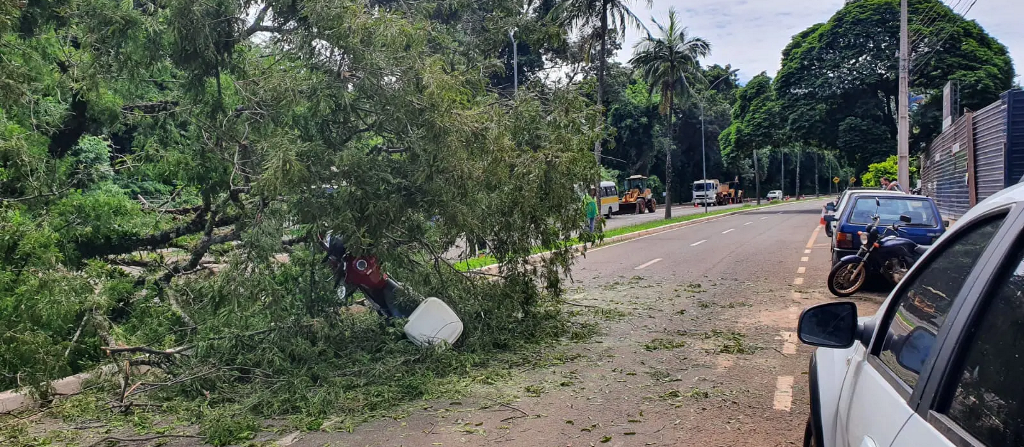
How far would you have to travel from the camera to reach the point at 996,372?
158 cm

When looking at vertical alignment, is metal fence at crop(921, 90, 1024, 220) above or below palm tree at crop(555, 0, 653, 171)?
below

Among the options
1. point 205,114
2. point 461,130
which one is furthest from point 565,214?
point 205,114

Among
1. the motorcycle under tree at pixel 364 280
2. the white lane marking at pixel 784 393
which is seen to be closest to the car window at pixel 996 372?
the white lane marking at pixel 784 393

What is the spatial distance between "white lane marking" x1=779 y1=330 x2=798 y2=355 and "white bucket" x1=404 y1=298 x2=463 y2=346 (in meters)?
3.19

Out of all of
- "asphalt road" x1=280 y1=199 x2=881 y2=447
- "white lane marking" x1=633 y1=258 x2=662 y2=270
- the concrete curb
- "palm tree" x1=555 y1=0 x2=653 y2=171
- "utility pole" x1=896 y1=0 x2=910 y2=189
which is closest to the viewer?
"asphalt road" x1=280 y1=199 x2=881 y2=447

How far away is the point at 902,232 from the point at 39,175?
11091 millimetres

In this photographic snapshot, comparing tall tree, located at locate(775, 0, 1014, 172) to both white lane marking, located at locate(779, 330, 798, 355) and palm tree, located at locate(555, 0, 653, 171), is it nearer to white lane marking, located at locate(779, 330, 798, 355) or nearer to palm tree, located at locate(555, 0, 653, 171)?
palm tree, located at locate(555, 0, 653, 171)

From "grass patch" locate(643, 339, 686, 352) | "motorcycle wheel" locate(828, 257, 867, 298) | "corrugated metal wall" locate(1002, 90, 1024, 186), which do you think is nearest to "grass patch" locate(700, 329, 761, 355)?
"grass patch" locate(643, 339, 686, 352)

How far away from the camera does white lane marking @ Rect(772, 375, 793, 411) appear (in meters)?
5.37

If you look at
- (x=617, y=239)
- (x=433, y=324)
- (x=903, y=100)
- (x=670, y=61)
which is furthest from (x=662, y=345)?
(x=670, y=61)

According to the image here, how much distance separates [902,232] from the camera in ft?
35.4

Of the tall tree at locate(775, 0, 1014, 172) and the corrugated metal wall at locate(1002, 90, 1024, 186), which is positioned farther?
the tall tree at locate(775, 0, 1014, 172)

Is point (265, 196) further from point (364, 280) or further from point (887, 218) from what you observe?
point (887, 218)

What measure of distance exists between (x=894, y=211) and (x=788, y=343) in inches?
214
